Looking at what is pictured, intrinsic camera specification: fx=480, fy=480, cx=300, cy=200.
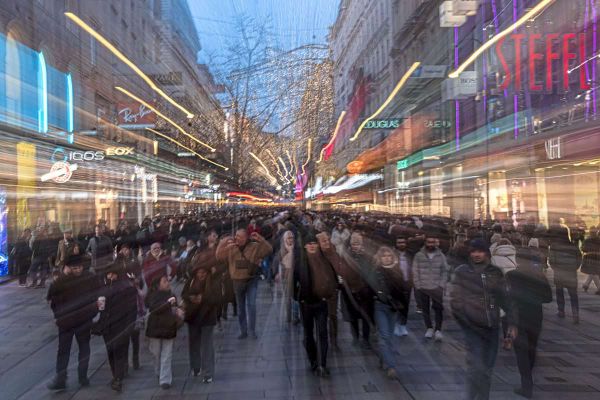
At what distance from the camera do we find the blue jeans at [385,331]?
4.88m

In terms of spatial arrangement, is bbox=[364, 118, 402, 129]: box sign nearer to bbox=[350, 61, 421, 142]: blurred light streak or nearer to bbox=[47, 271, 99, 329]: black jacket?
bbox=[350, 61, 421, 142]: blurred light streak

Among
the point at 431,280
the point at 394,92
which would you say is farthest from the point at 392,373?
the point at 394,92

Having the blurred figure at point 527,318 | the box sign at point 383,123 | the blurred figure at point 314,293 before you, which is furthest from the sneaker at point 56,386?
the box sign at point 383,123

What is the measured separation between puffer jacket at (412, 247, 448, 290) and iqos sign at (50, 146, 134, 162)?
1212 cm

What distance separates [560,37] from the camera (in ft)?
49.2

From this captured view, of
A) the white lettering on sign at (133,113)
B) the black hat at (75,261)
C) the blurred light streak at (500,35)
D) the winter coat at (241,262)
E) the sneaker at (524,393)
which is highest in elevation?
the blurred light streak at (500,35)

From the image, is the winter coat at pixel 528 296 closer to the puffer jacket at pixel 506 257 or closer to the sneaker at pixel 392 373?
the sneaker at pixel 392 373

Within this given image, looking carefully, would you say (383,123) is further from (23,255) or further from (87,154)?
(23,255)

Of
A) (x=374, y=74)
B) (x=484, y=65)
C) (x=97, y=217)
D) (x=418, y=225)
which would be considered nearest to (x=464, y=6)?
(x=484, y=65)

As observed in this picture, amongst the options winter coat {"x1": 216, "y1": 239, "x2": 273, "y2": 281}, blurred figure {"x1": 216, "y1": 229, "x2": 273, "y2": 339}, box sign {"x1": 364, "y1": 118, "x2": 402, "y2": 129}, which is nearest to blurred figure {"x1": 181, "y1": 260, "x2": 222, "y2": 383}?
blurred figure {"x1": 216, "y1": 229, "x2": 273, "y2": 339}

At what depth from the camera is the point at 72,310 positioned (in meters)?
4.68

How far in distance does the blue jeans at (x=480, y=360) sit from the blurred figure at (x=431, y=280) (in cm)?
235

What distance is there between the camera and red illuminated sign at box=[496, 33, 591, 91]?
14.3 metres

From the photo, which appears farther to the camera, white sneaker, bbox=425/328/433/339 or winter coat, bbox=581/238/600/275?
winter coat, bbox=581/238/600/275
